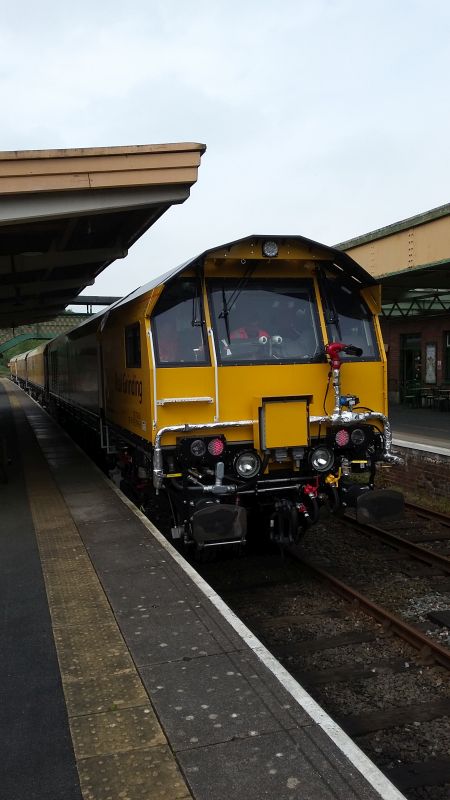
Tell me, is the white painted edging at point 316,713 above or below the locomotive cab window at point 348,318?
below

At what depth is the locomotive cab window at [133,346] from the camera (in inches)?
260

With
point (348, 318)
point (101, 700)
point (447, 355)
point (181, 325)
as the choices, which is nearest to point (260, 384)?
point (181, 325)

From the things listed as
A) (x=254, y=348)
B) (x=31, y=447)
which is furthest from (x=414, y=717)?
(x=31, y=447)

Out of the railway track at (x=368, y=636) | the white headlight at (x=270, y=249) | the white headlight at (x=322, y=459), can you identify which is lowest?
the railway track at (x=368, y=636)

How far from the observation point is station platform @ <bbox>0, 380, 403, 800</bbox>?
2.77 meters

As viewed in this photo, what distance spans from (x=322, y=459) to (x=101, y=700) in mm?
3450

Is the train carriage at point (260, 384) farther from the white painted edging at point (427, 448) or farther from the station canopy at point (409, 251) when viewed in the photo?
the station canopy at point (409, 251)

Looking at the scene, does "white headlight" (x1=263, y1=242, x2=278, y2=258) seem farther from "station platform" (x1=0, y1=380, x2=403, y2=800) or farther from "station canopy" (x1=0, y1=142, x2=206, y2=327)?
"station platform" (x1=0, y1=380, x2=403, y2=800)

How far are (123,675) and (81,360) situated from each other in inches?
373

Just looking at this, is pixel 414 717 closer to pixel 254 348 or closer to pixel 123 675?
pixel 123 675

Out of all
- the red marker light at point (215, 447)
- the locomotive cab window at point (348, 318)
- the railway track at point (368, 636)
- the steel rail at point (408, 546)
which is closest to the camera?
the railway track at point (368, 636)

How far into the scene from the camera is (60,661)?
3910mm

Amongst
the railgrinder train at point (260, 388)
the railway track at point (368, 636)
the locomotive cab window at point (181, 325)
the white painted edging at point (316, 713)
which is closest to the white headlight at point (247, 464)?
the railgrinder train at point (260, 388)

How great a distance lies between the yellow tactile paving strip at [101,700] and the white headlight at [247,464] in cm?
165
